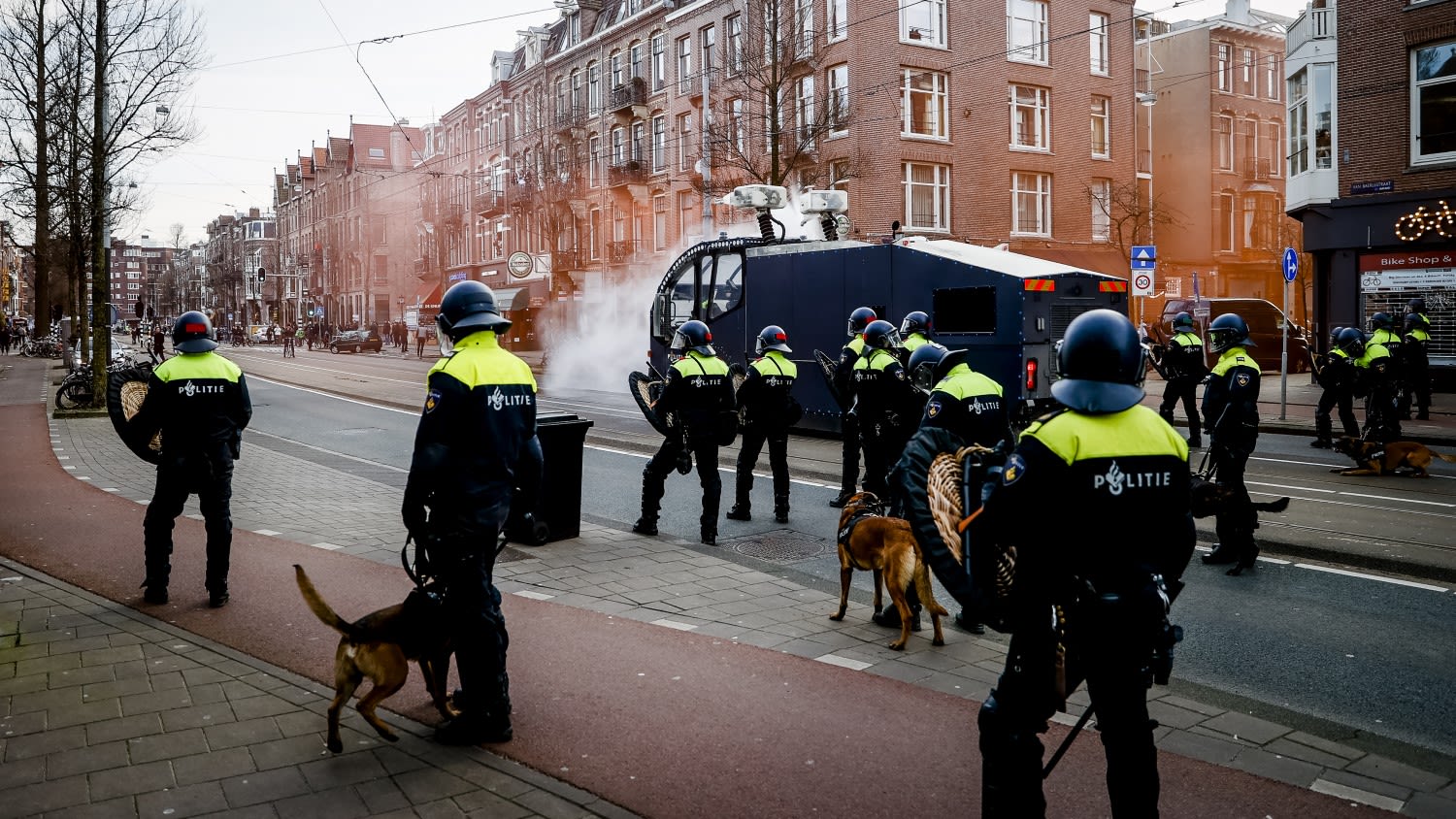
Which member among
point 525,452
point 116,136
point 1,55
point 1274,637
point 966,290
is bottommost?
point 1274,637

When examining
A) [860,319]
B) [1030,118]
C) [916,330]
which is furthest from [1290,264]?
[1030,118]

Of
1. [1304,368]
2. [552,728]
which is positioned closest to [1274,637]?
[552,728]

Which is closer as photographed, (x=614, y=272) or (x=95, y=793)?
(x=95, y=793)

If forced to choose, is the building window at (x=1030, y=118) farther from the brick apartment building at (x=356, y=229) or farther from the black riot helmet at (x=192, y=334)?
the brick apartment building at (x=356, y=229)

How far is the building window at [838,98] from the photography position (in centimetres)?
2781

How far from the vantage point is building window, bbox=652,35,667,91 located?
40719 mm

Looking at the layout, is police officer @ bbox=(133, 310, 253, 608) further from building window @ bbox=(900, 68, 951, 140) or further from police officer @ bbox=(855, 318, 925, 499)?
building window @ bbox=(900, 68, 951, 140)

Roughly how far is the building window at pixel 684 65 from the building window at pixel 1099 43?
13.7 metres

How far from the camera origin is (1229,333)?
8352mm

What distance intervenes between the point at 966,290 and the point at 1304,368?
20.2 metres

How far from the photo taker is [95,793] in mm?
3857

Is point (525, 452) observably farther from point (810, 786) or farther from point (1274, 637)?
point (1274, 637)

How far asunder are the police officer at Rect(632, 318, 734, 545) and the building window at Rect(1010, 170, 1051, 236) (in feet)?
94.0

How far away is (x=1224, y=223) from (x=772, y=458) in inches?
1619
